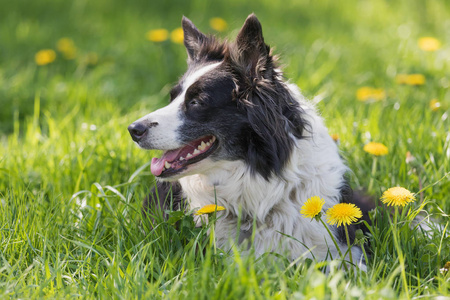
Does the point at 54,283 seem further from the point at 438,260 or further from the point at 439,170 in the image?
the point at 439,170

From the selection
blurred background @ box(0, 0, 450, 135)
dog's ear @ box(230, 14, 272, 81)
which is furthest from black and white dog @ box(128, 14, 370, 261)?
blurred background @ box(0, 0, 450, 135)

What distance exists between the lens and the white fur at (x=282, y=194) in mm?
2488

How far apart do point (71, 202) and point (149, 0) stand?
5306 millimetres

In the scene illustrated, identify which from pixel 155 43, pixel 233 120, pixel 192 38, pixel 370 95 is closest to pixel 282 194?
pixel 233 120

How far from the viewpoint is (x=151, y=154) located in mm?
3410

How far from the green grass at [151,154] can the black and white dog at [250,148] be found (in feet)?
0.75

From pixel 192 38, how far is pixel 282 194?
988mm

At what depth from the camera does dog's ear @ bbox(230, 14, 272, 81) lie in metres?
2.39

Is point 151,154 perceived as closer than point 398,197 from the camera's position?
No

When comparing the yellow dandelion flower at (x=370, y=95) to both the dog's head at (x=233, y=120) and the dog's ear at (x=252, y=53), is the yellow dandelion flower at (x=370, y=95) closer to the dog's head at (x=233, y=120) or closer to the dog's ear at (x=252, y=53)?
the dog's head at (x=233, y=120)

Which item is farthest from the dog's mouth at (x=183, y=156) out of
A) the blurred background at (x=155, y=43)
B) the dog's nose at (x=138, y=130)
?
the blurred background at (x=155, y=43)

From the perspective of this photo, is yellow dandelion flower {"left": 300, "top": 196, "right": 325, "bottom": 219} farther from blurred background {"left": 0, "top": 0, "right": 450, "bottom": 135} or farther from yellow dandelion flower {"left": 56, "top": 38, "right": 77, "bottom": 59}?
yellow dandelion flower {"left": 56, "top": 38, "right": 77, "bottom": 59}

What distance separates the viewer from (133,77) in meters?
5.30

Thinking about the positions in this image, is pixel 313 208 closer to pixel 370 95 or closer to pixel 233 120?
pixel 233 120
